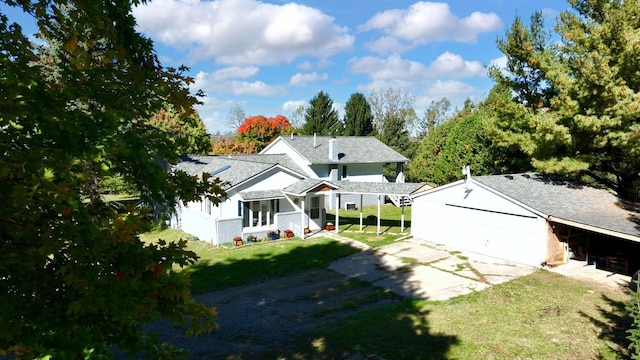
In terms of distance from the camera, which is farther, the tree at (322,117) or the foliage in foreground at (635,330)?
the tree at (322,117)

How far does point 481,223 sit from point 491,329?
941 centimetres

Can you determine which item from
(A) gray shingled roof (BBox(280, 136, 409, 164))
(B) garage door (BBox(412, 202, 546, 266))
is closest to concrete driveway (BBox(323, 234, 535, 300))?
(B) garage door (BBox(412, 202, 546, 266))

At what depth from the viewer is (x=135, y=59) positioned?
6.08m

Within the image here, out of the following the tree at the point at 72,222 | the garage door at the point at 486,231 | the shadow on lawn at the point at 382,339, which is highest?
the tree at the point at 72,222

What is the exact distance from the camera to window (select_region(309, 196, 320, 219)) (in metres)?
26.7

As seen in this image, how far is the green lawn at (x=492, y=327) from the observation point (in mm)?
10859

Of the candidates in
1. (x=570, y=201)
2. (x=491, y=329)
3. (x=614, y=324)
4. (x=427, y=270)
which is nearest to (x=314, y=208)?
(x=427, y=270)

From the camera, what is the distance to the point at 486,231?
20.7 metres

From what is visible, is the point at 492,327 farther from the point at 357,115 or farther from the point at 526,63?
the point at 357,115

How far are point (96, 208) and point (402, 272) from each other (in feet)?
49.0

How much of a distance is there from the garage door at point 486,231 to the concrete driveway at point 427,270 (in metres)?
0.56

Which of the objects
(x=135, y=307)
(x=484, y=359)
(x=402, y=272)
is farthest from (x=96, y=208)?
(x=402, y=272)

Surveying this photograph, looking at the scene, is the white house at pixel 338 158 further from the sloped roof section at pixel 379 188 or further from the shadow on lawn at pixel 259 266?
the shadow on lawn at pixel 259 266

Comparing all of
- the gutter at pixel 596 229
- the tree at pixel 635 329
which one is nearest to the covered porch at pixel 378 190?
the gutter at pixel 596 229
